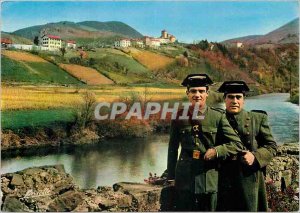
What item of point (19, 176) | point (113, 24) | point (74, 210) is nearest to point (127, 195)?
point (74, 210)

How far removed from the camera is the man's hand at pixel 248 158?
751cm

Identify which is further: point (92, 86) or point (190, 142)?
point (92, 86)

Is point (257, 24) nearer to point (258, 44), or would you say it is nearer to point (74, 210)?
point (258, 44)

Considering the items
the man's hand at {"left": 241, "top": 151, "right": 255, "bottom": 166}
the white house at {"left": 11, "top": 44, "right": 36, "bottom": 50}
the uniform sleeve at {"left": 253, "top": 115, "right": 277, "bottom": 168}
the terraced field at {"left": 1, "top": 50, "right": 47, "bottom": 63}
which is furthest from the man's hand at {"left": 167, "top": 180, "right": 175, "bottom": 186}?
the white house at {"left": 11, "top": 44, "right": 36, "bottom": 50}

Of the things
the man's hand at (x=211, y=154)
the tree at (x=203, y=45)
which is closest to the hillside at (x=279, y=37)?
the tree at (x=203, y=45)

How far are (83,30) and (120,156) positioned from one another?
6.13 ft

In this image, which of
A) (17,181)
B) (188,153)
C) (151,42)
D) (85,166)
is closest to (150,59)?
(151,42)

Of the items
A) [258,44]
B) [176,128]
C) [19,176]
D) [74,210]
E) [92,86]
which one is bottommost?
[74,210]

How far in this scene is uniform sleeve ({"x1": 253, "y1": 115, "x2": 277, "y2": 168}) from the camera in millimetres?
7605

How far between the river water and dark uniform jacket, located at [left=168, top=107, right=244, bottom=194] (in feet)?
1.80

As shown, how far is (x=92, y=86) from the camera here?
26.8 ft

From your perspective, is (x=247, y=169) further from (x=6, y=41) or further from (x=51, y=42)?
(x=6, y=41)

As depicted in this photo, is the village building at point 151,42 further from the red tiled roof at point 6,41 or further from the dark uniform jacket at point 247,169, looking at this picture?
the red tiled roof at point 6,41

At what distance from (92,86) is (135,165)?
1275 millimetres
